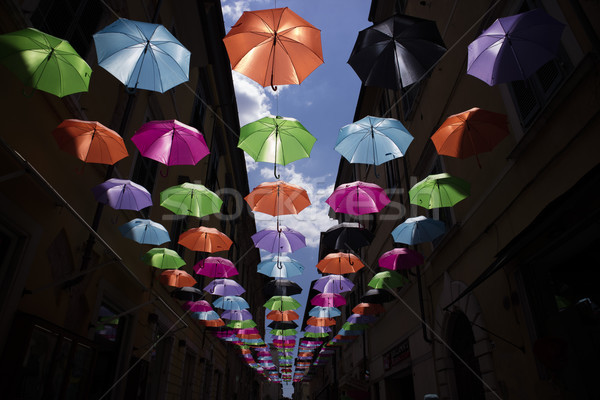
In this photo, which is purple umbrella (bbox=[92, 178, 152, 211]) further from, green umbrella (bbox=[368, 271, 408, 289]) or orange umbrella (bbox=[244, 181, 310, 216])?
green umbrella (bbox=[368, 271, 408, 289])

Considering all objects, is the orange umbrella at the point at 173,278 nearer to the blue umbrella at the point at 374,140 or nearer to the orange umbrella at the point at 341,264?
the orange umbrella at the point at 341,264

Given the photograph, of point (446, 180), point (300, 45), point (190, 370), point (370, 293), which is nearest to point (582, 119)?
point (446, 180)

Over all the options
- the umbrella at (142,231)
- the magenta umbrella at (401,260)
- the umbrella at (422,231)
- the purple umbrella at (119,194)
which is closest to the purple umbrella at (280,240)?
the magenta umbrella at (401,260)

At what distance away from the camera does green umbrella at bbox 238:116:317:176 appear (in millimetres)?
7410

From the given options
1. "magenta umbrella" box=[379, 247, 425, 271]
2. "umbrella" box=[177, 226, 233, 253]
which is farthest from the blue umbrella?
"umbrella" box=[177, 226, 233, 253]

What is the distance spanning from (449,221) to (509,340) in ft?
12.2

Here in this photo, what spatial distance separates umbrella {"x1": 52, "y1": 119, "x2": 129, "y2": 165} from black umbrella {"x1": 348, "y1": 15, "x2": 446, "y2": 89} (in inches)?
170

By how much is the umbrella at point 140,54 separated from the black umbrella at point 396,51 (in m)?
3.06

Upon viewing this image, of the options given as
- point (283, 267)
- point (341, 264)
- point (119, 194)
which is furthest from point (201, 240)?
point (341, 264)

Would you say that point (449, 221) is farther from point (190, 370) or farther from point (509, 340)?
point (190, 370)

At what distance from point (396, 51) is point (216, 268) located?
25.5 feet

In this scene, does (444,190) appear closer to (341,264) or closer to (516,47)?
(516,47)

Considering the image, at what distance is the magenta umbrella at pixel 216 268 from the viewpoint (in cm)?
1098

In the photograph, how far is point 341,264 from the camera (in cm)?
1198
